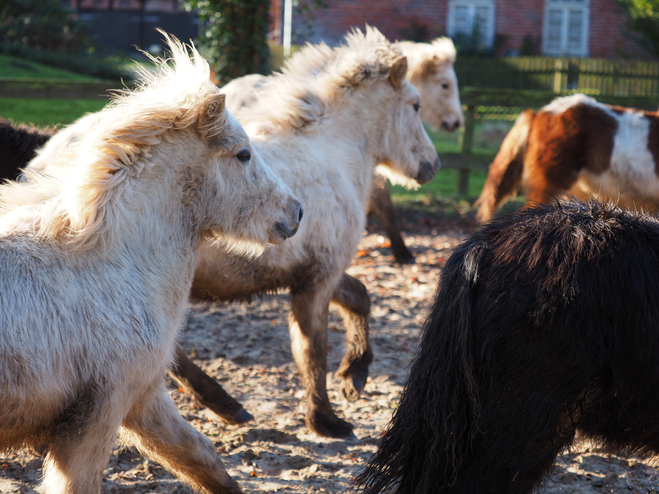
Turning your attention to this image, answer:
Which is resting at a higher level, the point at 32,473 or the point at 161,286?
the point at 161,286

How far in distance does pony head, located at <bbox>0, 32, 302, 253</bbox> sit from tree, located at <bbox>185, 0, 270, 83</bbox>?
7.35m

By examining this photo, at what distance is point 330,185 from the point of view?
3803mm

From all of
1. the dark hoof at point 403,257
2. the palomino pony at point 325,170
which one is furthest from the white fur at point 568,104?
the palomino pony at point 325,170

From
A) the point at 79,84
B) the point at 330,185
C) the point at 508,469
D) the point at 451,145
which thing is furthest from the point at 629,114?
the point at 451,145

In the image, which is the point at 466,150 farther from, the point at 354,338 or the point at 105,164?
the point at 105,164

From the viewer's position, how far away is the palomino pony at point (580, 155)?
6512 mm

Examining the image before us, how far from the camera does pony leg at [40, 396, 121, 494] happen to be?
6.87ft

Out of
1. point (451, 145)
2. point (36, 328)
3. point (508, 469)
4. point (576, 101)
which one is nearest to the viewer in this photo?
point (36, 328)

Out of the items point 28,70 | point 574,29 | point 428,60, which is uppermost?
point 574,29

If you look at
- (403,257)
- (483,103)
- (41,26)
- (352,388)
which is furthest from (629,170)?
(41,26)

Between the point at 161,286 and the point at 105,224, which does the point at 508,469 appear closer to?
the point at 161,286

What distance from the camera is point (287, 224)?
2.69m

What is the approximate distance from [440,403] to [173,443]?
108cm

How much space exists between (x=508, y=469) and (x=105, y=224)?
1.61 m
